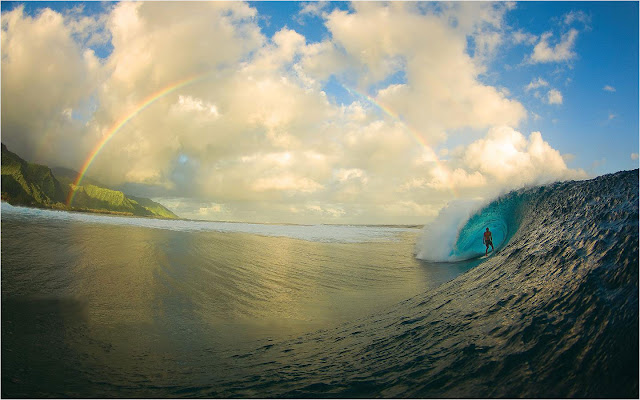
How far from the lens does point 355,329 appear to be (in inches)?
223

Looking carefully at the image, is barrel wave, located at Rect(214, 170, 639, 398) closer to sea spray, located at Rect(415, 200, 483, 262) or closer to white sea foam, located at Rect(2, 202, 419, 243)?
sea spray, located at Rect(415, 200, 483, 262)

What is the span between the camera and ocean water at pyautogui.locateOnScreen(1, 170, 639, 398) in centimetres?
305

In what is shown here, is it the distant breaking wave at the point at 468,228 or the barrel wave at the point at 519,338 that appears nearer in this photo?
the barrel wave at the point at 519,338

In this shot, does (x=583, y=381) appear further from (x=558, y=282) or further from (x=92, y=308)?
(x=92, y=308)

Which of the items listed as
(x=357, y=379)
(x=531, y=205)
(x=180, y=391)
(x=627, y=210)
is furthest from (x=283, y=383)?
(x=531, y=205)

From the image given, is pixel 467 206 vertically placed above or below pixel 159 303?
above

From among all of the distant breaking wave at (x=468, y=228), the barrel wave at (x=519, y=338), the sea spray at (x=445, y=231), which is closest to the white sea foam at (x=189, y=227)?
the sea spray at (x=445, y=231)

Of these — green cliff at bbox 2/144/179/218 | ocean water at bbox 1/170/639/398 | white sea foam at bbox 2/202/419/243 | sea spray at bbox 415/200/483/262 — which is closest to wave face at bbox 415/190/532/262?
sea spray at bbox 415/200/483/262

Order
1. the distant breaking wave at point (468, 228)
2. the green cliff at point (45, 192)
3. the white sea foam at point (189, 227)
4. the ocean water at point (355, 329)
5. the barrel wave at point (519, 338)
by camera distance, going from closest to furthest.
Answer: the barrel wave at point (519, 338)
the ocean water at point (355, 329)
the distant breaking wave at point (468, 228)
the white sea foam at point (189, 227)
the green cliff at point (45, 192)

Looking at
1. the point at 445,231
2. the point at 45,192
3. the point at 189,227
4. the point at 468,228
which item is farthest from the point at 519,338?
the point at 45,192

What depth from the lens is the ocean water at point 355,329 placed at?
305 cm

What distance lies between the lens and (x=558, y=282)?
13.5 ft

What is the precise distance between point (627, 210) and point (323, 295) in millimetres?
6780

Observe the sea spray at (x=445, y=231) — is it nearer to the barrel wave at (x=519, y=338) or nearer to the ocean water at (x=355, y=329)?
the ocean water at (x=355, y=329)
